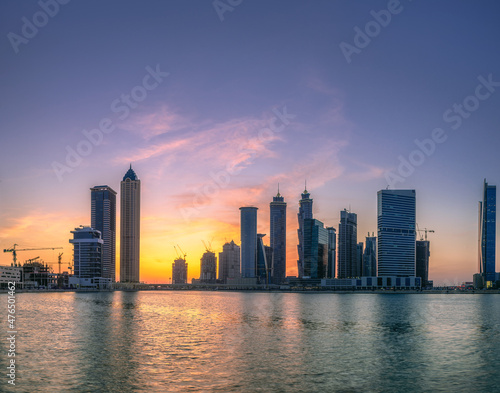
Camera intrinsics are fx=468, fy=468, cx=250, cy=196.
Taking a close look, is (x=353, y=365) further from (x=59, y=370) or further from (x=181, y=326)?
(x=181, y=326)

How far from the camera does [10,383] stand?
44.6 metres

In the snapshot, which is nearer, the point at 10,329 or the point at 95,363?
the point at 95,363

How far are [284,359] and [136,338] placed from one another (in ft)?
98.6

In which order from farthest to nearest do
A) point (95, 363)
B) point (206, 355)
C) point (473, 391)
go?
point (206, 355)
point (95, 363)
point (473, 391)

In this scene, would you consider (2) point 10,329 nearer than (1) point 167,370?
No

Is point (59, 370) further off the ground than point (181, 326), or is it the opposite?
point (59, 370)

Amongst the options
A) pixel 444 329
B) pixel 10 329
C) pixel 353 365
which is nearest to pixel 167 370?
pixel 353 365

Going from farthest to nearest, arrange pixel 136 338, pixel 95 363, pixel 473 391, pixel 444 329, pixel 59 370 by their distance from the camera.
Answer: pixel 444 329, pixel 136 338, pixel 95 363, pixel 59 370, pixel 473 391

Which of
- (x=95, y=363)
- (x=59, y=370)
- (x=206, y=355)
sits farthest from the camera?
(x=206, y=355)

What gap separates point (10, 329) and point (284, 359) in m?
57.4

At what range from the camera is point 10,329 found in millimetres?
87312

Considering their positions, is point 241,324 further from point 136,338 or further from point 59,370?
point 59,370

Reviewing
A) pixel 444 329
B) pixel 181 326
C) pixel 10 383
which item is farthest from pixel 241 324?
pixel 10 383

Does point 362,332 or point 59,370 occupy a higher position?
point 59,370
